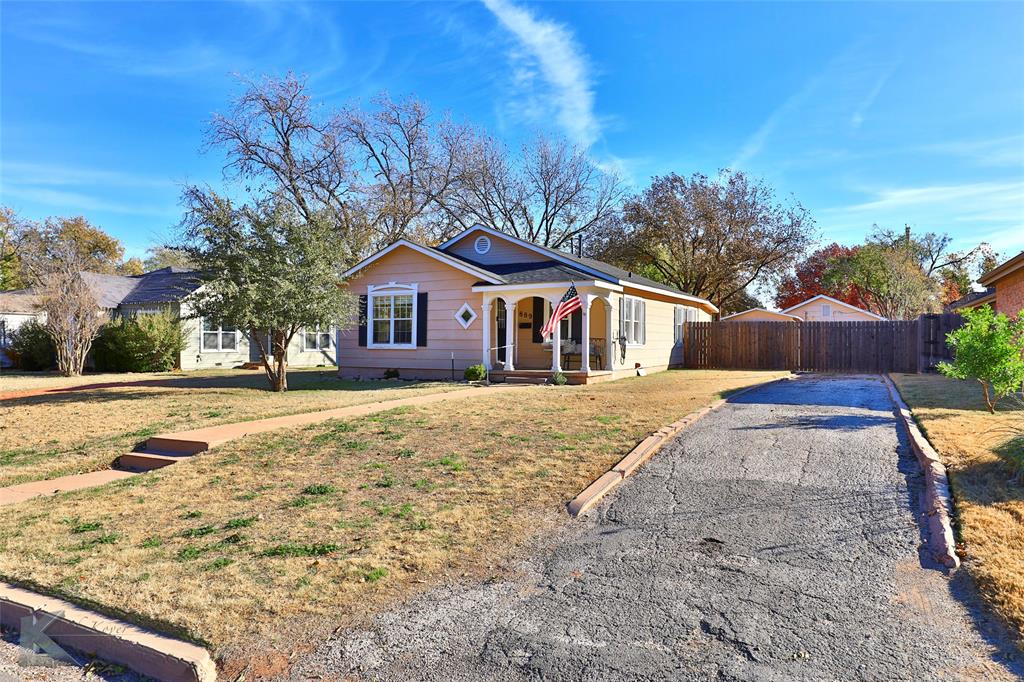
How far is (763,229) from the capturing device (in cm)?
3297

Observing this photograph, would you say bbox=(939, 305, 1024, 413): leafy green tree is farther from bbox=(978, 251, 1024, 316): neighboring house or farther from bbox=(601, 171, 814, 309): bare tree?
bbox=(601, 171, 814, 309): bare tree

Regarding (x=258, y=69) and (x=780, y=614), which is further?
(x=258, y=69)

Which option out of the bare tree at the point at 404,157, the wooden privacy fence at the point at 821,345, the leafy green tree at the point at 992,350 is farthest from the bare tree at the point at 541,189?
the leafy green tree at the point at 992,350

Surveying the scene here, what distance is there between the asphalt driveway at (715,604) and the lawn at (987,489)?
0.18 metres

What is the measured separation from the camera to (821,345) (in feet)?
69.9

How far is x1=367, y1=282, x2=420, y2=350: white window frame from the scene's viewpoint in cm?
1777

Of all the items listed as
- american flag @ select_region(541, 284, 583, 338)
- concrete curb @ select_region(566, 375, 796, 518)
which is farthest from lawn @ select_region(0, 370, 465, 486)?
concrete curb @ select_region(566, 375, 796, 518)

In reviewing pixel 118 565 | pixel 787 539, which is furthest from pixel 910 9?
pixel 118 565

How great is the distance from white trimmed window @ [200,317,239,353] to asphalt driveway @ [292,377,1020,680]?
23865 millimetres

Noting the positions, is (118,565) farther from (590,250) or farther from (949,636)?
(590,250)

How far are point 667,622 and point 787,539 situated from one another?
159 cm

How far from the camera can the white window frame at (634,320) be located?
58.9 feet

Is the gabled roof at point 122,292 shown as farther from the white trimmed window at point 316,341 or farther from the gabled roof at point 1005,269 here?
the gabled roof at point 1005,269

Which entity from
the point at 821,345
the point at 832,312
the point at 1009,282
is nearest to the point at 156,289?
the point at 821,345
